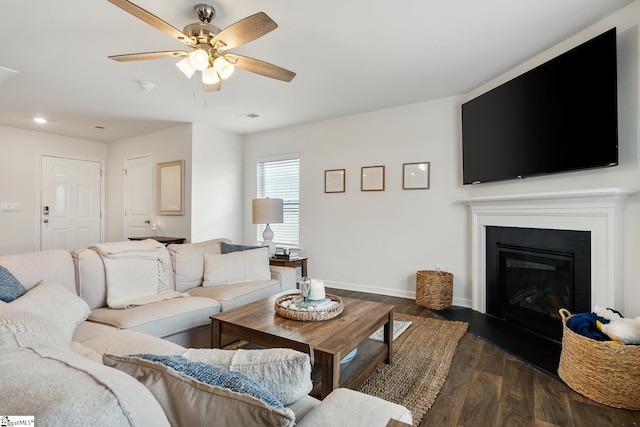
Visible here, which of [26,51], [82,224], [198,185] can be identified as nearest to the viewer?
[26,51]

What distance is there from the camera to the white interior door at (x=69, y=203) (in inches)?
207

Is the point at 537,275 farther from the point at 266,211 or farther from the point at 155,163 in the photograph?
the point at 155,163

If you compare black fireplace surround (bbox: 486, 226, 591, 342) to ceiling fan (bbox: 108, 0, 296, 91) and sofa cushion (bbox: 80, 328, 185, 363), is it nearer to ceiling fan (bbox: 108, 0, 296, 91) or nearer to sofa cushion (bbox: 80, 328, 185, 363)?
ceiling fan (bbox: 108, 0, 296, 91)

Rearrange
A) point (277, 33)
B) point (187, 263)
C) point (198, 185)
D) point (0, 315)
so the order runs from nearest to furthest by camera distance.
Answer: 1. point (0, 315)
2. point (277, 33)
3. point (187, 263)
4. point (198, 185)

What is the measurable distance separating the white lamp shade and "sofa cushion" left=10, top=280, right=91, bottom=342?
7.92 feet

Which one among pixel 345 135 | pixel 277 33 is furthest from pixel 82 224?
pixel 277 33

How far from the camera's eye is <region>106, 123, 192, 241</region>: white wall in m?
4.75

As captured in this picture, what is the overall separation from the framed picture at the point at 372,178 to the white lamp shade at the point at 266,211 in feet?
3.84

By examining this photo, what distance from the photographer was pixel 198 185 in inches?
187

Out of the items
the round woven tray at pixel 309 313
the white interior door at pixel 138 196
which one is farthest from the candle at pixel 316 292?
the white interior door at pixel 138 196

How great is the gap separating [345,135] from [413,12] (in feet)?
7.65

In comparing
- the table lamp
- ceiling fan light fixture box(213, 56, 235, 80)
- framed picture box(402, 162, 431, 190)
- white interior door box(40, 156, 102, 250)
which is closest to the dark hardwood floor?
framed picture box(402, 162, 431, 190)

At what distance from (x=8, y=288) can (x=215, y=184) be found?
3.54m

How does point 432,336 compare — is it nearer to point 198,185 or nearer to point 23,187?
point 198,185
